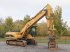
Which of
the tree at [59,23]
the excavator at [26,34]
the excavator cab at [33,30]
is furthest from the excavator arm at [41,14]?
the tree at [59,23]

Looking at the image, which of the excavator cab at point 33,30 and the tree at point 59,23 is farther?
the tree at point 59,23

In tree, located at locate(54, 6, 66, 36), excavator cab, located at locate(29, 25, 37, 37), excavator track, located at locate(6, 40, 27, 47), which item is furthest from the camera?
tree, located at locate(54, 6, 66, 36)

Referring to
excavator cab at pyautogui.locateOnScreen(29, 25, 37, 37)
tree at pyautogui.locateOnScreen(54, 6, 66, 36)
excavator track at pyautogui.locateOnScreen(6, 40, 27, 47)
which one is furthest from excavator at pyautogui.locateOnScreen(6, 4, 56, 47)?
tree at pyautogui.locateOnScreen(54, 6, 66, 36)

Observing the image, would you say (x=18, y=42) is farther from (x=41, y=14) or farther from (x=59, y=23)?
(x=59, y=23)

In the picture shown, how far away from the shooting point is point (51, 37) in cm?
3438

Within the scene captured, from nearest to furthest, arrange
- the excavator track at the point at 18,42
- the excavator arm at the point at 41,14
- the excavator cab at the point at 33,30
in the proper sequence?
the excavator arm at the point at 41,14, the excavator track at the point at 18,42, the excavator cab at the point at 33,30

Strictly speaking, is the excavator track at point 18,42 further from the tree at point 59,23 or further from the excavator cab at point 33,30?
the tree at point 59,23

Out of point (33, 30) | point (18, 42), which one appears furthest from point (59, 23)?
point (18, 42)

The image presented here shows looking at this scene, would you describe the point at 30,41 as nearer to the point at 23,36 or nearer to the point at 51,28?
the point at 23,36

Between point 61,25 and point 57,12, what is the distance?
122 inches

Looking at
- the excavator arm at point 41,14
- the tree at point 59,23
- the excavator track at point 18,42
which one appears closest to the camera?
the excavator arm at point 41,14

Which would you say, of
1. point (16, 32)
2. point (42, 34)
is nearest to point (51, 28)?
point (16, 32)

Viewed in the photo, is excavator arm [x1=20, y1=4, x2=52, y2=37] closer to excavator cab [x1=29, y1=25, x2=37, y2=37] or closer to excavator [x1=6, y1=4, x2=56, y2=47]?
excavator [x1=6, y1=4, x2=56, y2=47]

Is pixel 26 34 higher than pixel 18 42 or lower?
higher
